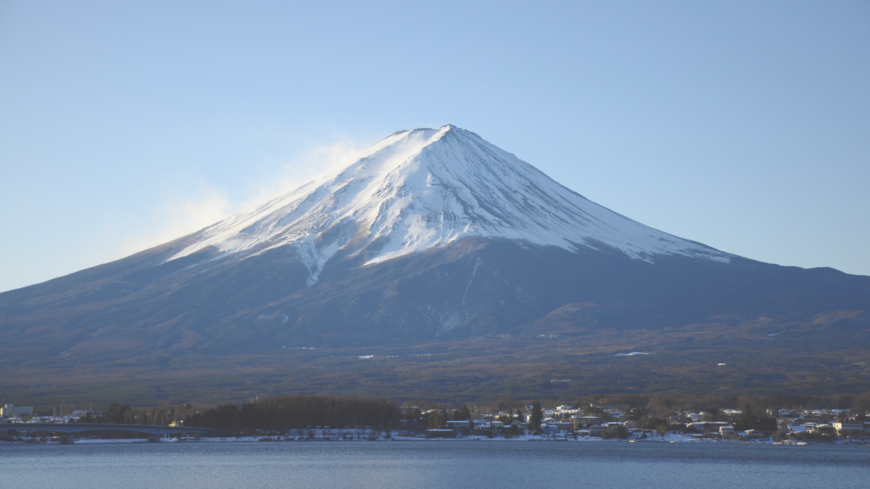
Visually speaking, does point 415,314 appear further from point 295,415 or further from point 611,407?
point 295,415

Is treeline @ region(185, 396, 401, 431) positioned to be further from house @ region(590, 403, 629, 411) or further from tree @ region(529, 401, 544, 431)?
house @ region(590, 403, 629, 411)

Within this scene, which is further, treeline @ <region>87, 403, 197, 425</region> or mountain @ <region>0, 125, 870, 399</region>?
mountain @ <region>0, 125, 870, 399</region>

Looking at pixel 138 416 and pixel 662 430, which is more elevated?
pixel 138 416

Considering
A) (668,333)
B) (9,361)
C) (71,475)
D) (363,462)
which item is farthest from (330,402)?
(668,333)

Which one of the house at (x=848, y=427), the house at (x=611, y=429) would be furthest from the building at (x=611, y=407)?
the house at (x=848, y=427)

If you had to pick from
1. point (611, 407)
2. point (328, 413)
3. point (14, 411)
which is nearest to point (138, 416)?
point (14, 411)

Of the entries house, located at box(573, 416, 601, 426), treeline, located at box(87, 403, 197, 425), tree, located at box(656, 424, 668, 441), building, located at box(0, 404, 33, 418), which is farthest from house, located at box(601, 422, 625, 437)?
building, located at box(0, 404, 33, 418)
